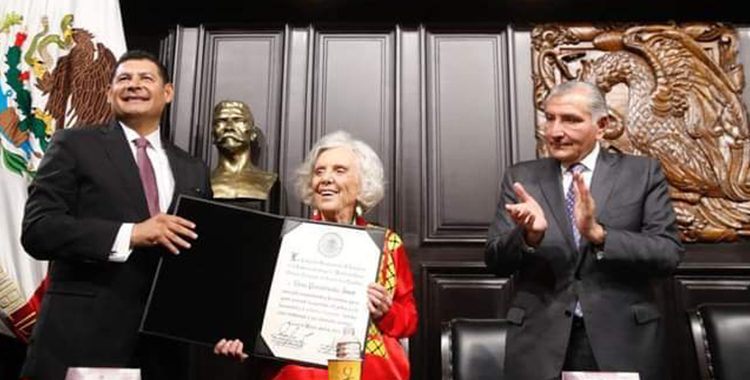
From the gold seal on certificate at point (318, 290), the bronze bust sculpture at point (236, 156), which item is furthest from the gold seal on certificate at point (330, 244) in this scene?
the bronze bust sculpture at point (236, 156)

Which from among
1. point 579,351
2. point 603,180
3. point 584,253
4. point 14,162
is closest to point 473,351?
point 579,351

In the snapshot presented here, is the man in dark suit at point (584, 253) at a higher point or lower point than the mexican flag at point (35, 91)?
lower

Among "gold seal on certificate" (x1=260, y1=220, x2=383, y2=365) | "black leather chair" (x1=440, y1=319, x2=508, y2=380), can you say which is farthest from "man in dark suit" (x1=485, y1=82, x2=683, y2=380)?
"gold seal on certificate" (x1=260, y1=220, x2=383, y2=365)

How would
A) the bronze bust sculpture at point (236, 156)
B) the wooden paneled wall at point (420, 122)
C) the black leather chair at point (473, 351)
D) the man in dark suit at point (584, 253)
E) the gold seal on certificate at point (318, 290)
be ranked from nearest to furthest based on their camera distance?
1. the gold seal on certificate at point (318, 290)
2. the man in dark suit at point (584, 253)
3. the black leather chair at point (473, 351)
4. the bronze bust sculpture at point (236, 156)
5. the wooden paneled wall at point (420, 122)

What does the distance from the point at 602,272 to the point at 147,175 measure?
136cm

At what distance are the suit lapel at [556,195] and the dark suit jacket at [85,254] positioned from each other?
1.14 meters

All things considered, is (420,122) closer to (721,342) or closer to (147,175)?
(147,175)

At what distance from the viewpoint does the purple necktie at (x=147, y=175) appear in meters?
2.07

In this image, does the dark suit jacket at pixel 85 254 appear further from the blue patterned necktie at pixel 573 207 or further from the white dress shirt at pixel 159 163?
the blue patterned necktie at pixel 573 207

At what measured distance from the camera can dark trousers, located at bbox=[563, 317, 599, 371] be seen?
179 centimetres

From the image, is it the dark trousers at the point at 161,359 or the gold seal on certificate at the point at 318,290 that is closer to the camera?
the gold seal on certificate at the point at 318,290

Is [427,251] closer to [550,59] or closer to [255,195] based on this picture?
[255,195]

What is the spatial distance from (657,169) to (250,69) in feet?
7.25

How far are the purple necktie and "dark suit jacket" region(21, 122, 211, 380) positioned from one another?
30mm
